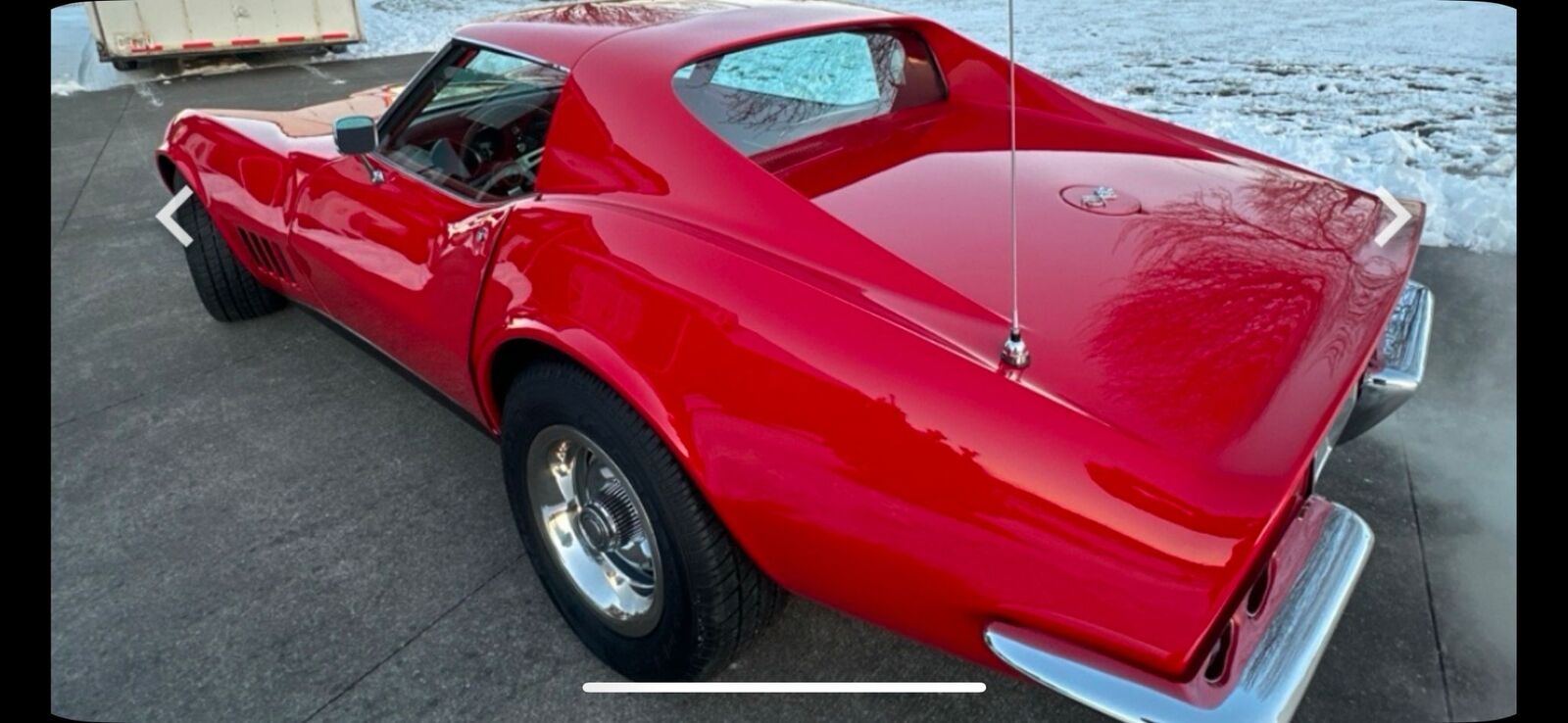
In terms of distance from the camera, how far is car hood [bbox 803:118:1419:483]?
1.53 meters

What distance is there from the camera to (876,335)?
161cm

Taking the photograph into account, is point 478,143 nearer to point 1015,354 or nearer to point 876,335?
point 876,335

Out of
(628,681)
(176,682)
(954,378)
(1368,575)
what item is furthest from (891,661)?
(176,682)

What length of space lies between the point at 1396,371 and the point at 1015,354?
3.32 ft

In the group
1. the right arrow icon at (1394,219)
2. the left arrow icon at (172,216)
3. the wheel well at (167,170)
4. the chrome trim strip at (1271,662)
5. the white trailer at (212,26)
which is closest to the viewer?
the chrome trim strip at (1271,662)

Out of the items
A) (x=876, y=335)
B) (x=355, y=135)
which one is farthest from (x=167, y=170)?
(x=876, y=335)

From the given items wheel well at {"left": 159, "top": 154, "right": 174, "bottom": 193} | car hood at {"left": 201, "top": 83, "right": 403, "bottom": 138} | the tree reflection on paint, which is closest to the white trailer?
wheel well at {"left": 159, "top": 154, "right": 174, "bottom": 193}

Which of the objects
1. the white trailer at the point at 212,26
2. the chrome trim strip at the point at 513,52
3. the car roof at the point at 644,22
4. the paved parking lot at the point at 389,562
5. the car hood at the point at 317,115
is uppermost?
the car roof at the point at 644,22

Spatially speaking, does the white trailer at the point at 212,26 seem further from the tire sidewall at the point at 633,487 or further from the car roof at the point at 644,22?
the tire sidewall at the point at 633,487

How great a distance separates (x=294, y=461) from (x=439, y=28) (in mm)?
10346

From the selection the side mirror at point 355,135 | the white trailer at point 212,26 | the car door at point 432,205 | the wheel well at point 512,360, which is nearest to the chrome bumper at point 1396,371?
the wheel well at point 512,360

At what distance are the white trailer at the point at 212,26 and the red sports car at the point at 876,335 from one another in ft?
27.7

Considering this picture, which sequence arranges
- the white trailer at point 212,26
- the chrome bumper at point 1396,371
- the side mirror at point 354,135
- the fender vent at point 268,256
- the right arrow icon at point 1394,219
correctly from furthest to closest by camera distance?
the white trailer at point 212,26 < the fender vent at point 268,256 < the side mirror at point 354,135 < the right arrow icon at point 1394,219 < the chrome bumper at point 1396,371

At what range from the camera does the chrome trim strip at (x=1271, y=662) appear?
1410 millimetres
